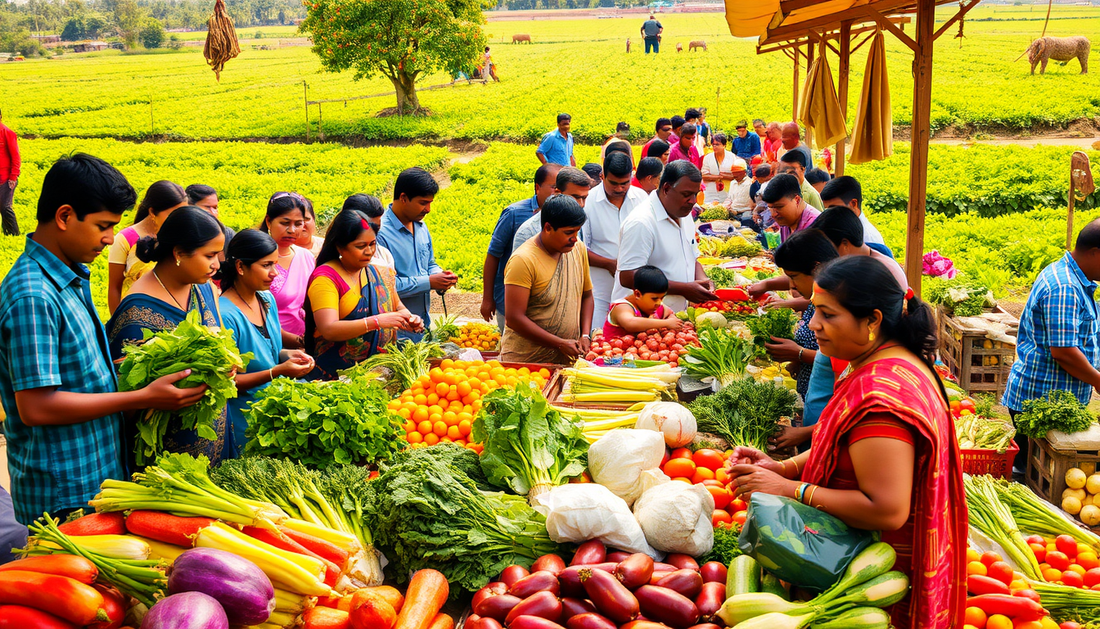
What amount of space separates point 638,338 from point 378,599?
9.86ft

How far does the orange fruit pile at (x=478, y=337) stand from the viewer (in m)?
6.59

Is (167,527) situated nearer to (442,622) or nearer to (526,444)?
(442,622)

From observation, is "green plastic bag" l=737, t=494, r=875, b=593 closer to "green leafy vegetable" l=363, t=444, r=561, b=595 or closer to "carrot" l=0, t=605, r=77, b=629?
"green leafy vegetable" l=363, t=444, r=561, b=595

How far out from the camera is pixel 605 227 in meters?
6.34

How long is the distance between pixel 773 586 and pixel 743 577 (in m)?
0.09

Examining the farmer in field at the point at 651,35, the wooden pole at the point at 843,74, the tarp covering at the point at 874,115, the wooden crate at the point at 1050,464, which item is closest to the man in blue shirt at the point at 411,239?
the wooden crate at the point at 1050,464

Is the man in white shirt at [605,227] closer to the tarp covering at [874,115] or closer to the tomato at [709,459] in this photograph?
the tarp covering at [874,115]

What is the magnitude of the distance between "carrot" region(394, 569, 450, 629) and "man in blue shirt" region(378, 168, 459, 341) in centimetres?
285

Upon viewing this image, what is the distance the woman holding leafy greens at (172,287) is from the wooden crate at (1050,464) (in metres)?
4.44

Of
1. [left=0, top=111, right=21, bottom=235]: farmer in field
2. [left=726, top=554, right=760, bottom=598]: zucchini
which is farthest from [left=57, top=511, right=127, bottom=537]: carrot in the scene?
[left=0, top=111, right=21, bottom=235]: farmer in field

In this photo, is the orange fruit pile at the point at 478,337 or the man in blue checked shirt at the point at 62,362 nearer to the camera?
the man in blue checked shirt at the point at 62,362

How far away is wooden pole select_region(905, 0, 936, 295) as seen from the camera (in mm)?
5730

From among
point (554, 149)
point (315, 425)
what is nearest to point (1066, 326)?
point (315, 425)

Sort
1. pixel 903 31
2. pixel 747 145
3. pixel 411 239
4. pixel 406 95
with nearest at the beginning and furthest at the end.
Answer: pixel 411 239, pixel 903 31, pixel 747 145, pixel 406 95
